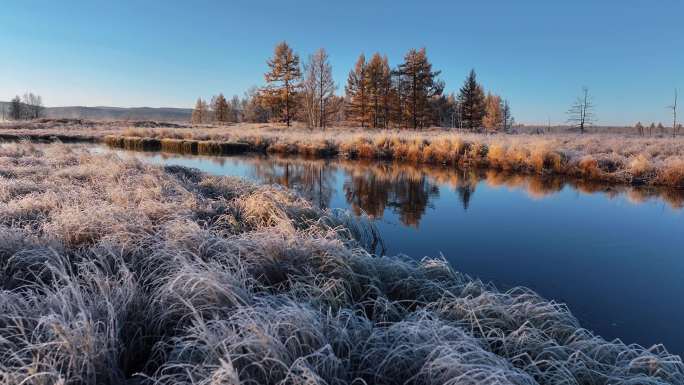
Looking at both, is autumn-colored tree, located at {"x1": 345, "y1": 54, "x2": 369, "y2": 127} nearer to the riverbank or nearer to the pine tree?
the pine tree

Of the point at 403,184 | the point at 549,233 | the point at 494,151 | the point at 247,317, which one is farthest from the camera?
the point at 494,151

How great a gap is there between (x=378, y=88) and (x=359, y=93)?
2.28 meters

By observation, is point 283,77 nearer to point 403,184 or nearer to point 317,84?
point 317,84

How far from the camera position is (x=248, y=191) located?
798 centimetres

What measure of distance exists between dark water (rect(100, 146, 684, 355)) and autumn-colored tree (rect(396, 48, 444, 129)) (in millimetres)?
23854

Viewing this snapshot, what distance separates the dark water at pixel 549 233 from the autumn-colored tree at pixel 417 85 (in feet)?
78.3

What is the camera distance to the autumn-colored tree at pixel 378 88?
1516 inches

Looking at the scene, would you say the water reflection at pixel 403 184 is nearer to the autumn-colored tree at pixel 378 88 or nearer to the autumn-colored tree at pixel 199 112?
the autumn-colored tree at pixel 378 88

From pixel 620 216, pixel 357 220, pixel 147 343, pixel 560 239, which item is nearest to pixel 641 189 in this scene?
pixel 620 216

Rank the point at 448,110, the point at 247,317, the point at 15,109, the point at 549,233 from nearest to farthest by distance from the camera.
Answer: the point at 247,317 < the point at 549,233 < the point at 448,110 < the point at 15,109

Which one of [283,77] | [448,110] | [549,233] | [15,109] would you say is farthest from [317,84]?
[15,109]

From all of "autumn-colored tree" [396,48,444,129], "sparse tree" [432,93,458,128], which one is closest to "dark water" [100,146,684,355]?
"autumn-colored tree" [396,48,444,129]

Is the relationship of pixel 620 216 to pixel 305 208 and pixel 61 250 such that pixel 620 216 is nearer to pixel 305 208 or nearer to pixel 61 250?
pixel 305 208

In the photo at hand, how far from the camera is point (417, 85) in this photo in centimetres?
3734
